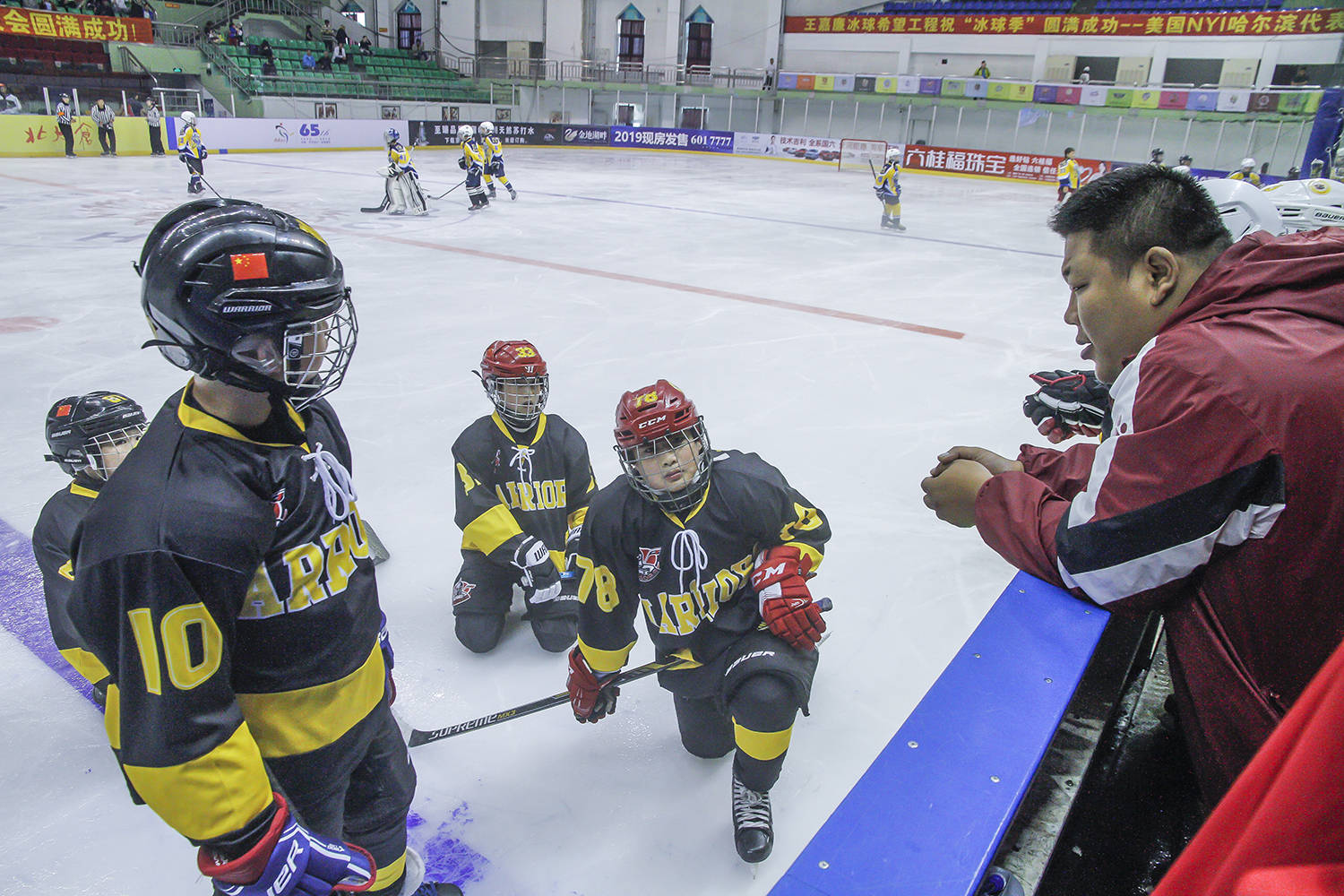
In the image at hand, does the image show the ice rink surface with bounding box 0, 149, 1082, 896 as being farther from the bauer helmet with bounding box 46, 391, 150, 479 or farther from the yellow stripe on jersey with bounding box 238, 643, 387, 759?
the bauer helmet with bounding box 46, 391, 150, 479

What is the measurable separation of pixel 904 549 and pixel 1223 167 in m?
26.7

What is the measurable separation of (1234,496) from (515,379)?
6.91ft

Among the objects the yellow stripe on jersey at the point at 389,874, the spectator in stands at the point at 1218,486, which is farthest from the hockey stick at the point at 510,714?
the spectator in stands at the point at 1218,486

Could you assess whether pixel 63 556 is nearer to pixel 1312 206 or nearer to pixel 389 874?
pixel 389 874

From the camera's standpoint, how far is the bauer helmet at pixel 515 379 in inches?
107

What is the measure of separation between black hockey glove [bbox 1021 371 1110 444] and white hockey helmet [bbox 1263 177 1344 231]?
1.39m

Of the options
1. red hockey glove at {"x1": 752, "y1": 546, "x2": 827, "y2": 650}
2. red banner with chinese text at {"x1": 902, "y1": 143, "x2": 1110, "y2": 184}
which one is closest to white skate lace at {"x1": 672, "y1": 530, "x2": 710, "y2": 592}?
red hockey glove at {"x1": 752, "y1": 546, "x2": 827, "y2": 650}

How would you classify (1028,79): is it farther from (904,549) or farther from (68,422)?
(68,422)

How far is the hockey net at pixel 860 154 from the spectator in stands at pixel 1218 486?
24548mm

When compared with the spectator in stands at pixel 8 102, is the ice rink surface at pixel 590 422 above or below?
below

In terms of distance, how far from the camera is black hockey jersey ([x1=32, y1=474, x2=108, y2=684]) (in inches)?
80.7

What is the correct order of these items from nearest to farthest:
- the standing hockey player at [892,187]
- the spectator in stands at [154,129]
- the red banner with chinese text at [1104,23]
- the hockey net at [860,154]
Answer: the standing hockey player at [892,187], the spectator in stands at [154,129], the red banner with chinese text at [1104,23], the hockey net at [860,154]

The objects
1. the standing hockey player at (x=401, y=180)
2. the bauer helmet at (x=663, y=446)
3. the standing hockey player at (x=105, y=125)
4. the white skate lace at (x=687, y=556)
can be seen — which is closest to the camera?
the bauer helmet at (x=663, y=446)

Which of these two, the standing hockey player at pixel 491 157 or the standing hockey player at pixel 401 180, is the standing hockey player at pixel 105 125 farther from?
the standing hockey player at pixel 491 157
